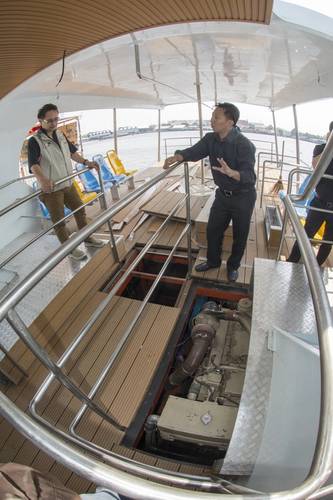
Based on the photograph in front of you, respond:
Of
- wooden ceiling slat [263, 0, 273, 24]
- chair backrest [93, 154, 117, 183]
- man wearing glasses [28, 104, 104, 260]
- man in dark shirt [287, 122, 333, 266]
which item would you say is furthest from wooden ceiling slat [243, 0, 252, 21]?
chair backrest [93, 154, 117, 183]

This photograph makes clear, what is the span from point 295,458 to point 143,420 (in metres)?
1.03

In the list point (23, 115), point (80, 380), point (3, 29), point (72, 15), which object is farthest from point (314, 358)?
point (23, 115)

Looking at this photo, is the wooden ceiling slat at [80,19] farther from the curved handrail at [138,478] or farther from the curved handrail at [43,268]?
the curved handrail at [138,478]

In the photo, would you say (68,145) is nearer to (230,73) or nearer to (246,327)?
(246,327)

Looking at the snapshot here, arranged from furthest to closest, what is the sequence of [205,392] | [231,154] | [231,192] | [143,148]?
[143,148] < [231,192] < [231,154] < [205,392]

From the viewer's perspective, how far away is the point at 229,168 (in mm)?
2145

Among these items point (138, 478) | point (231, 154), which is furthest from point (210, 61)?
point (138, 478)

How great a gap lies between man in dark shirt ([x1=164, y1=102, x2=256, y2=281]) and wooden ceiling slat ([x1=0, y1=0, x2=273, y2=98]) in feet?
2.29

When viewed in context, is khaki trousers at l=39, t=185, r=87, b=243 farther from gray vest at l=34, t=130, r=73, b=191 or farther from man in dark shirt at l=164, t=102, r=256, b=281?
man in dark shirt at l=164, t=102, r=256, b=281

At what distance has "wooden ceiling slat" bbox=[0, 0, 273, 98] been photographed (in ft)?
6.07

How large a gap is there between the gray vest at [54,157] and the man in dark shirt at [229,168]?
1005 millimetres

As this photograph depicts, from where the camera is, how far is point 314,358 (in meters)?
1.24

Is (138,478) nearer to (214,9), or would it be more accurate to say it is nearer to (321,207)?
(321,207)

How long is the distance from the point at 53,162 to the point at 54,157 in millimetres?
49
